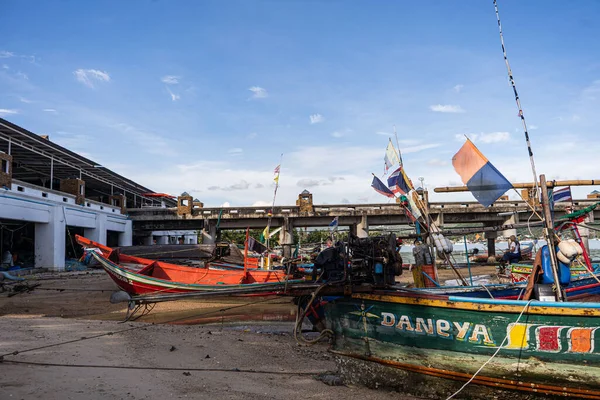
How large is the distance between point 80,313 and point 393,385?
9690 mm

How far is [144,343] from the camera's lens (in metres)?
8.51

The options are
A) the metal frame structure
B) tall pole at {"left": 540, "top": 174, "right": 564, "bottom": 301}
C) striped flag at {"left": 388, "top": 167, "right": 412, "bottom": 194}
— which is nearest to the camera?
tall pole at {"left": 540, "top": 174, "right": 564, "bottom": 301}

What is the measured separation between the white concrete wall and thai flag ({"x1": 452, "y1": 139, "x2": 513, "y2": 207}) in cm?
2223

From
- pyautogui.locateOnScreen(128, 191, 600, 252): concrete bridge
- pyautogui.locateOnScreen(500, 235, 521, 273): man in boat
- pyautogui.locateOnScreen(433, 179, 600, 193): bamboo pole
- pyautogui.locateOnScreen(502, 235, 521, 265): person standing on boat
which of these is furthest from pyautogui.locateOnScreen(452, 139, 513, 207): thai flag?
pyautogui.locateOnScreen(128, 191, 600, 252): concrete bridge

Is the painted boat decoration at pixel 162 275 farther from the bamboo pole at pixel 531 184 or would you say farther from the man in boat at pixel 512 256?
the man in boat at pixel 512 256

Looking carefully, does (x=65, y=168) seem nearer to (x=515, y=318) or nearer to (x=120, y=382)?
(x=120, y=382)

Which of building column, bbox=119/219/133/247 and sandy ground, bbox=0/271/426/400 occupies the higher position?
building column, bbox=119/219/133/247

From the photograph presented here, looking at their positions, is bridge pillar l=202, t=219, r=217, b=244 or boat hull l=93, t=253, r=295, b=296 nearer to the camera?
boat hull l=93, t=253, r=295, b=296

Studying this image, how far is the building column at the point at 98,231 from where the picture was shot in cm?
3022

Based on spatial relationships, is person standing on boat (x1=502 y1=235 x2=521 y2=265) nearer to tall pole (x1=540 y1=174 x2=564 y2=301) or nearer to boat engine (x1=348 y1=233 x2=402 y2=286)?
tall pole (x1=540 y1=174 x2=564 y2=301)

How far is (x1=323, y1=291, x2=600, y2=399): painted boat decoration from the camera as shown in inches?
206

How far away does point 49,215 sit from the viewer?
25.1 meters

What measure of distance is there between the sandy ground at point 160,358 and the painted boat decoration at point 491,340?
79 cm

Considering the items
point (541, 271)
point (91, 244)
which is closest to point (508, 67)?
point (541, 271)
